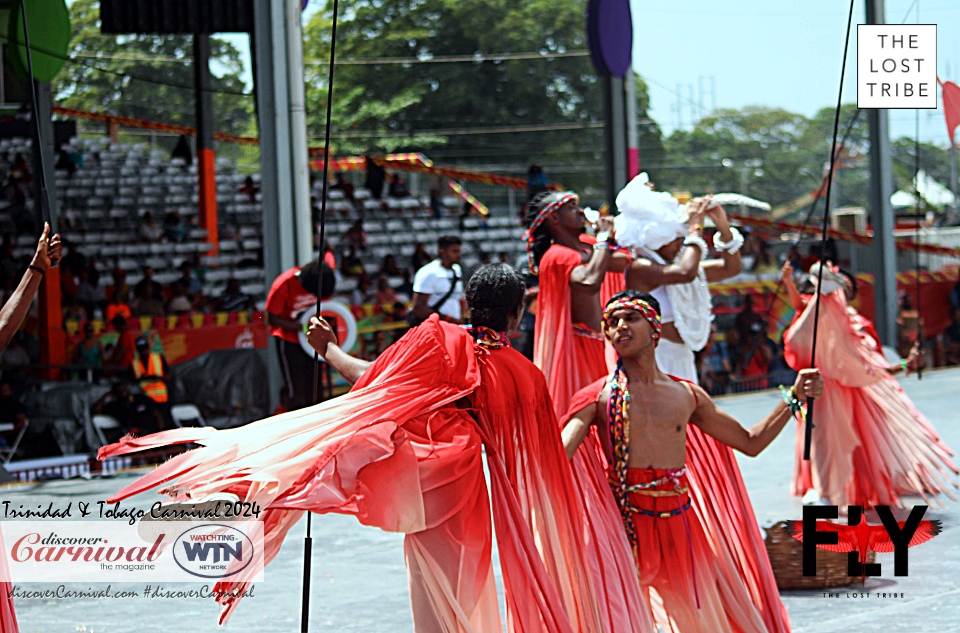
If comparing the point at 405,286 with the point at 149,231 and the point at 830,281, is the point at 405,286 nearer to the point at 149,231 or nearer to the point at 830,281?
the point at 149,231

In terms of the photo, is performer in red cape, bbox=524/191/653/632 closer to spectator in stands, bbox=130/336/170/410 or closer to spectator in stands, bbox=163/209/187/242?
spectator in stands, bbox=130/336/170/410

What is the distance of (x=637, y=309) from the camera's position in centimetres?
434

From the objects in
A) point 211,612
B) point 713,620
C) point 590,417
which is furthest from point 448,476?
point 211,612

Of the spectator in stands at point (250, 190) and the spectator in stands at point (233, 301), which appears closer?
the spectator in stands at point (233, 301)

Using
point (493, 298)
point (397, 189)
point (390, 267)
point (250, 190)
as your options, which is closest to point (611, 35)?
point (390, 267)

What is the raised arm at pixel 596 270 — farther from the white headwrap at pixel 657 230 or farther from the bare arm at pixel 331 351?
the bare arm at pixel 331 351

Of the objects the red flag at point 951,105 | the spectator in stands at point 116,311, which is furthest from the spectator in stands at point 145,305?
the red flag at point 951,105

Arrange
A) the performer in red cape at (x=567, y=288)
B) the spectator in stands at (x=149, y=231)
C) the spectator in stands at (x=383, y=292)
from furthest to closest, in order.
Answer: the spectator in stands at (x=149, y=231) < the spectator in stands at (x=383, y=292) < the performer in red cape at (x=567, y=288)

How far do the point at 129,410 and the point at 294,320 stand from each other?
213 centimetres

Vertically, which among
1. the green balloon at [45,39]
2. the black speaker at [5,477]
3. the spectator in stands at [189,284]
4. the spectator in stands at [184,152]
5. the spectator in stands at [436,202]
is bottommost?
the black speaker at [5,477]

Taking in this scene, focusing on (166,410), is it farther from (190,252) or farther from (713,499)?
(190,252)

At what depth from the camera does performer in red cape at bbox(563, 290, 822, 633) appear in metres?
4.30

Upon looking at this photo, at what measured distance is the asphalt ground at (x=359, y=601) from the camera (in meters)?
5.11

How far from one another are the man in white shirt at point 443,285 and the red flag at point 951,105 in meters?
3.83
